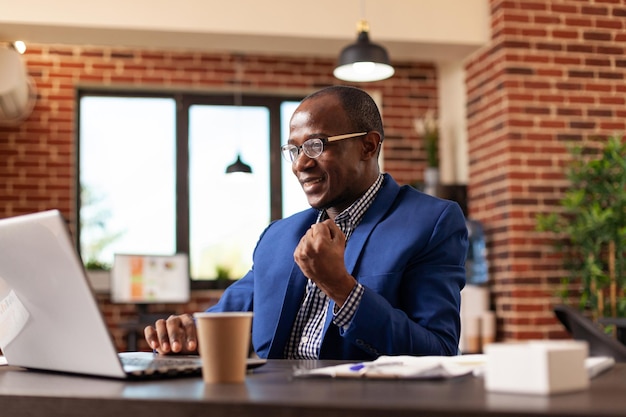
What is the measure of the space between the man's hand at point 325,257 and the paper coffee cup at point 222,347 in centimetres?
41

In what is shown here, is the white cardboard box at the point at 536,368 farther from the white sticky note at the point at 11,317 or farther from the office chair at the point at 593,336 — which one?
the office chair at the point at 593,336

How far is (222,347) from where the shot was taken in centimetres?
103

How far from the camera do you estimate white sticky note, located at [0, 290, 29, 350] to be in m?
1.23

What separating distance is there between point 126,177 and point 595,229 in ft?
12.5

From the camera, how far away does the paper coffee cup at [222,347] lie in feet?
3.35

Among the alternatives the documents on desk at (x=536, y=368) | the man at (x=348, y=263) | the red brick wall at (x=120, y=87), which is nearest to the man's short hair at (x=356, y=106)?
the man at (x=348, y=263)

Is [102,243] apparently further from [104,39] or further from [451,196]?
[451,196]

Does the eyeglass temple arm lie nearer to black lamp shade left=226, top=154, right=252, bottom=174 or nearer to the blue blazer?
the blue blazer

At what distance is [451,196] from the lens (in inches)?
244

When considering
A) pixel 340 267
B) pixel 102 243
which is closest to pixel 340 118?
pixel 340 267

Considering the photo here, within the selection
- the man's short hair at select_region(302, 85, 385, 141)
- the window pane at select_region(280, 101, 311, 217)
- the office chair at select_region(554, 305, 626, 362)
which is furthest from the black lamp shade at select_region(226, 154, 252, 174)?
the man's short hair at select_region(302, 85, 385, 141)

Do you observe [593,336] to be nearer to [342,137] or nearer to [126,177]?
[342,137]

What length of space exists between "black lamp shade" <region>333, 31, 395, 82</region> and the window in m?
2.36

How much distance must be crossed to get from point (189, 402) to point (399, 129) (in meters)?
6.44
